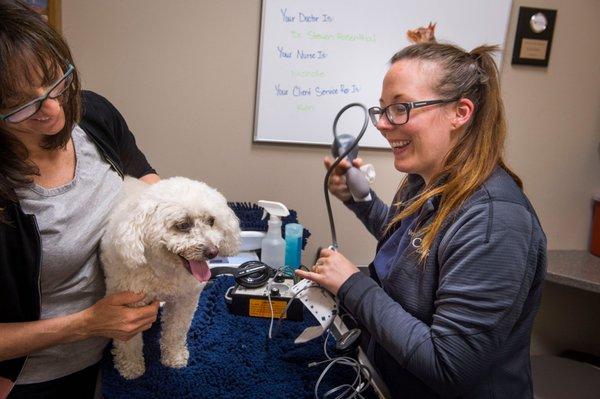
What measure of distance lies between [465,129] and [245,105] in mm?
1053

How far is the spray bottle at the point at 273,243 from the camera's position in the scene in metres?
1.45

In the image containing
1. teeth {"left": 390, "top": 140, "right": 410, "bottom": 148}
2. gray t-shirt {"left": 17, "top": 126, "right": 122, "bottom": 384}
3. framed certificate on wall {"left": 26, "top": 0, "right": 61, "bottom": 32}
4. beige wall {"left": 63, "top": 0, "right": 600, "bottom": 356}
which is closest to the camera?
gray t-shirt {"left": 17, "top": 126, "right": 122, "bottom": 384}

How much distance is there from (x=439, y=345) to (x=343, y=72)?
1266 millimetres

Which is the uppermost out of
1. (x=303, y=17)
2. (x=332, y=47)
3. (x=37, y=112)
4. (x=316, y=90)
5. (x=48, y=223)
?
(x=303, y=17)

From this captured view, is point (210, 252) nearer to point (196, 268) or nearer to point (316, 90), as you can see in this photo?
point (196, 268)

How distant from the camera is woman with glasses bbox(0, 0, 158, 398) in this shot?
696mm

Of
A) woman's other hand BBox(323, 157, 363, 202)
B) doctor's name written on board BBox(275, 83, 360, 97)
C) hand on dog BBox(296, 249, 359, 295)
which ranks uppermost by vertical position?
doctor's name written on board BBox(275, 83, 360, 97)

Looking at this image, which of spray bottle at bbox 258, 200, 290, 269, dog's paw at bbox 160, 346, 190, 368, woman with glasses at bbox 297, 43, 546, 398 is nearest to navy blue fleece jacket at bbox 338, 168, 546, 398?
woman with glasses at bbox 297, 43, 546, 398

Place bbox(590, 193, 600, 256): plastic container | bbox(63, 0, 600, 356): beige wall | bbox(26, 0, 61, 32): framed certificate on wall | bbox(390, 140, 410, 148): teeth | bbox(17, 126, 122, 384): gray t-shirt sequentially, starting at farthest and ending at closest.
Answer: bbox(590, 193, 600, 256): plastic container → bbox(63, 0, 600, 356): beige wall → bbox(26, 0, 61, 32): framed certificate on wall → bbox(390, 140, 410, 148): teeth → bbox(17, 126, 122, 384): gray t-shirt

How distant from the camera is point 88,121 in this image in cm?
96

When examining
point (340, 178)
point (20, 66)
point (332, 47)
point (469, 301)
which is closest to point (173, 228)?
point (20, 66)

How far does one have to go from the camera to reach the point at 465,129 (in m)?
0.81

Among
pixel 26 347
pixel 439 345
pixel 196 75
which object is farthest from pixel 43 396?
pixel 196 75

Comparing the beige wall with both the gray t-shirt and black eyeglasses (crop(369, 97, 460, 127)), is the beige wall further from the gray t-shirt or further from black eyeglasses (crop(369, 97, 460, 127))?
black eyeglasses (crop(369, 97, 460, 127))
